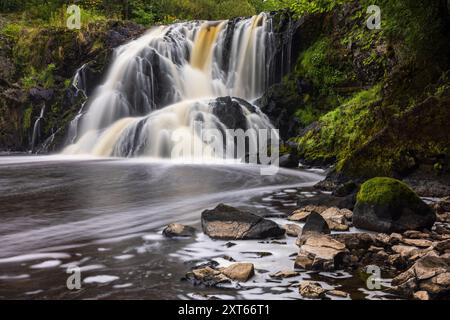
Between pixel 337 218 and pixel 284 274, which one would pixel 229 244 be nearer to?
pixel 284 274

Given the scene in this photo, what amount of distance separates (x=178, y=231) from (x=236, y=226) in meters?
0.85

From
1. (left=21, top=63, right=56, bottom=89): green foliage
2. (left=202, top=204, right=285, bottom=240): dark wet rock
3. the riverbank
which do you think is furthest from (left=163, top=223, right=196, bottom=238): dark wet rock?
(left=21, top=63, right=56, bottom=89): green foliage

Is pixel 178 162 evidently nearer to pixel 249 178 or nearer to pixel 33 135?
pixel 249 178

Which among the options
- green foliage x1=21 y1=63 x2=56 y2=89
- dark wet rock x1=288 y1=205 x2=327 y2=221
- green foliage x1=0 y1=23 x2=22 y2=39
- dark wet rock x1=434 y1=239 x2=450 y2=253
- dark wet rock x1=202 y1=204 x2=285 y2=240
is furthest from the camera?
green foliage x1=0 y1=23 x2=22 y2=39

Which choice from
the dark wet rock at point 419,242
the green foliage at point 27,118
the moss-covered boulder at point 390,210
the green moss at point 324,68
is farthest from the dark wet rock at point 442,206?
the green foliage at point 27,118

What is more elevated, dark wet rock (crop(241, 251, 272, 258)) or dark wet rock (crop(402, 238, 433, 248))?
dark wet rock (crop(402, 238, 433, 248))

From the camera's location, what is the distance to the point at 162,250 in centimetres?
597

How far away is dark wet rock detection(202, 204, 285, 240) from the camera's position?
20.9 feet

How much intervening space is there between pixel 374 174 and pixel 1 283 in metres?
7.50

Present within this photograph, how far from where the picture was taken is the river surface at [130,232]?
4.64m

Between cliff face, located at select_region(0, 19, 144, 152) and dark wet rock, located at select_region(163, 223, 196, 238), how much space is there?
16.8 metres

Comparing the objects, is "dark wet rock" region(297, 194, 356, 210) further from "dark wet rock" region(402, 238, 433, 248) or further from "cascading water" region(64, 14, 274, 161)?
"cascading water" region(64, 14, 274, 161)

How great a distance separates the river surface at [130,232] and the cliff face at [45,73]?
9.68 meters
